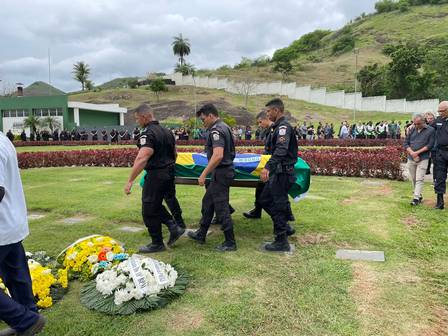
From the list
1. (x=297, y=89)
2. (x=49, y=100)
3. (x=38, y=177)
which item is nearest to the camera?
(x=38, y=177)

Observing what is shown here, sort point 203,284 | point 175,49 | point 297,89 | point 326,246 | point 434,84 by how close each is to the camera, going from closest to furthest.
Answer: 1. point 203,284
2. point 326,246
3. point 434,84
4. point 297,89
5. point 175,49

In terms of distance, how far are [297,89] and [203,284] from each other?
64.6 meters

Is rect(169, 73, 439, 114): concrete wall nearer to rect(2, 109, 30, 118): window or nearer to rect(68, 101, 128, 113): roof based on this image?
rect(68, 101, 128, 113): roof

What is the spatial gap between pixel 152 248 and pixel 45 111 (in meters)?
44.8

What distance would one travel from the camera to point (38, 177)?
1277cm

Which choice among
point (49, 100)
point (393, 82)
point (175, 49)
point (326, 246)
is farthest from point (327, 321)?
point (175, 49)

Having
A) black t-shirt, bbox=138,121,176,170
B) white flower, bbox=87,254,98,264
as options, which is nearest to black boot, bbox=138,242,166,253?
white flower, bbox=87,254,98,264

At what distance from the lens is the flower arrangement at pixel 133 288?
11.5 feet

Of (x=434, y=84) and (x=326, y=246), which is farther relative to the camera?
(x=434, y=84)

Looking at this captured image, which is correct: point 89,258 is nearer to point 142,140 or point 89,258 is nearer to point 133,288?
point 133,288

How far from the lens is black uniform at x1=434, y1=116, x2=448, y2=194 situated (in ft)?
22.5

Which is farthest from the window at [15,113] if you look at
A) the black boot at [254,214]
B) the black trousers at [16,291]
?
the black trousers at [16,291]

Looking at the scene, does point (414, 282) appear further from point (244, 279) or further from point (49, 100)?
point (49, 100)

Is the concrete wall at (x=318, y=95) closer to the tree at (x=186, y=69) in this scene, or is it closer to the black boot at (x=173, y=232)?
the tree at (x=186, y=69)
